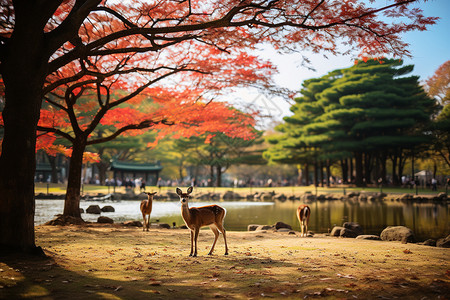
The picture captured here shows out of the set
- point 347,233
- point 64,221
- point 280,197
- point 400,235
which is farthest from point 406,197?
point 64,221

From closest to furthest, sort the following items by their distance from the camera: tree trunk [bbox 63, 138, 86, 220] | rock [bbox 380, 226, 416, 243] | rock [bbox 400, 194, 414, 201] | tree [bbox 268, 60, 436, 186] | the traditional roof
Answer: rock [bbox 380, 226, 416, 243]
tree trunk [bbox 63, 138, 86, 220]
rock [bbox 400, 194, 414, 201]
tree [bbox 268, 60, 436, 186]
the traditional roof

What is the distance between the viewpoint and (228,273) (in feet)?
17.0

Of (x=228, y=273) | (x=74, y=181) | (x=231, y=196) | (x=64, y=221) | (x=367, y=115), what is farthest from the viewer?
(x=231, y=196)

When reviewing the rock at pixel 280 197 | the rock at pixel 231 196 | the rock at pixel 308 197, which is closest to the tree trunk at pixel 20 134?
the rock at pixel 308 197

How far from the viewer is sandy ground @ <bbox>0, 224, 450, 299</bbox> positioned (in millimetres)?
4152

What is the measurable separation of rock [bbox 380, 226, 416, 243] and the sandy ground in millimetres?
2625

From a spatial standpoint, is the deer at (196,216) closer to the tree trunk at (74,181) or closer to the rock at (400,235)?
the rock at (400,235)

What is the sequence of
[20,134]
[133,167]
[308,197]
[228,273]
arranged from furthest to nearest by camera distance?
[133,167], [308,197], [20,134], [228,273]

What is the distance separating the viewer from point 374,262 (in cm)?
590

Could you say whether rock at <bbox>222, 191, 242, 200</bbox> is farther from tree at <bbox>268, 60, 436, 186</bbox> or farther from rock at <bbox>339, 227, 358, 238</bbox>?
rock at <bbox>339, 227, 358, 238</bbox>

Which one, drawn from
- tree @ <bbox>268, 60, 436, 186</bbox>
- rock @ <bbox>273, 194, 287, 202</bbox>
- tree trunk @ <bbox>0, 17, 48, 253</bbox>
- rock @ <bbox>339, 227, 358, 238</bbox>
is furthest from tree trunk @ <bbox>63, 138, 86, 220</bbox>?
tree @ <bbox>268, 60, 436, 186</bbox>

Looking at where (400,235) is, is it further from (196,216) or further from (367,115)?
(367,115)

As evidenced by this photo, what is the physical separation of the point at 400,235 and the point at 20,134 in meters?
9.52

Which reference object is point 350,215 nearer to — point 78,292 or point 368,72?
point 78,292
